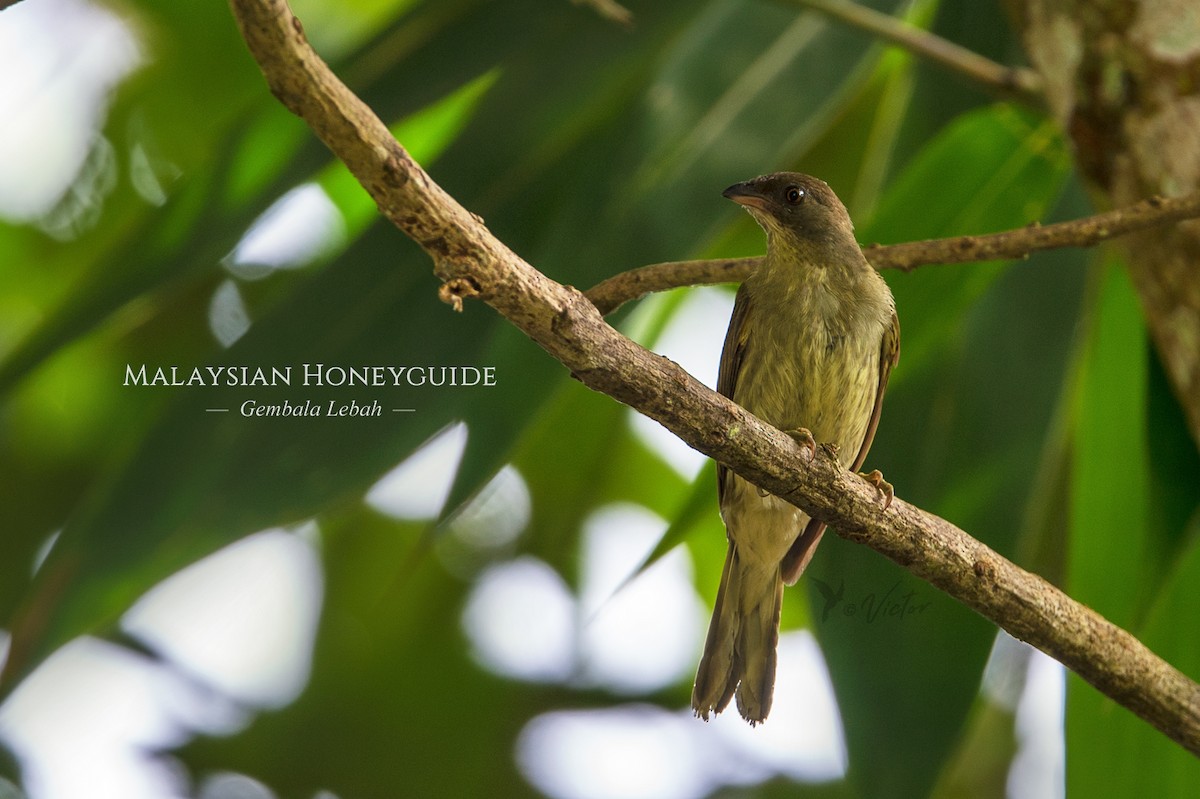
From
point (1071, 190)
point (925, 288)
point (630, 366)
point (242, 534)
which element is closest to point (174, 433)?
point (242, 534)

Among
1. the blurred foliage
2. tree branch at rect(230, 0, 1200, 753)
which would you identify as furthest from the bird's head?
tree branch at rect(230, 0, 1200, 753)

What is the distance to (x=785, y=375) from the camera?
337 centimetres

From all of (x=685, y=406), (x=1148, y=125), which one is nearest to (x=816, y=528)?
(x=1148, y=125)

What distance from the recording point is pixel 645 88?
12.6ft

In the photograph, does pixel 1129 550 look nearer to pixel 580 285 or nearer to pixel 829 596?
pixel 829 596

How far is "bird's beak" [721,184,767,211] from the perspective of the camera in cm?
338

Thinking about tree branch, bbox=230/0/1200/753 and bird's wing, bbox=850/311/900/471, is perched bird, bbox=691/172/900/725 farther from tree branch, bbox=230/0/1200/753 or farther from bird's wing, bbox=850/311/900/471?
tree branch, bbox=230/0/1200/753

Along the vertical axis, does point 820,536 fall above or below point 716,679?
above

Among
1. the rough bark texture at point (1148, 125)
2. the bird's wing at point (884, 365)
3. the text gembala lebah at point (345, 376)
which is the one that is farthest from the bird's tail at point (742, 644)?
the rough bark texture at point (1148, 125)

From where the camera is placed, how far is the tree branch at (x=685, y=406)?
1577 mm

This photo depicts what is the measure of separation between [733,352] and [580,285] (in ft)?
1.70

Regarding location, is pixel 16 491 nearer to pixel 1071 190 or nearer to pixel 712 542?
pixel 712 542

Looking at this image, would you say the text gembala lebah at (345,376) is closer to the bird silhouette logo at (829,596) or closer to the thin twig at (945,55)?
the bird silhouette logo at (829,596)

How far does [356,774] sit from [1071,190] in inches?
141
